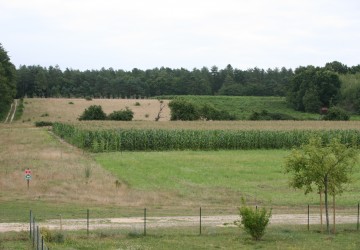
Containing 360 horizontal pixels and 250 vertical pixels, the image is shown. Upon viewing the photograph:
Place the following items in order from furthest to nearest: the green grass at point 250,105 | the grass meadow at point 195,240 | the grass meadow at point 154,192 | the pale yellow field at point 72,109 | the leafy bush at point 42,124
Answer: the green grass at point 250,105 < the pale yellow field at point 72,109 < the leafy bush at point 42,124 < the grass meadow at point 154,192 < the grass meadow at point 195,240

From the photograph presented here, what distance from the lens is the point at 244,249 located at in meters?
24.3

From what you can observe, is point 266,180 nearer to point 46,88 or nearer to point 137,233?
point 137,233

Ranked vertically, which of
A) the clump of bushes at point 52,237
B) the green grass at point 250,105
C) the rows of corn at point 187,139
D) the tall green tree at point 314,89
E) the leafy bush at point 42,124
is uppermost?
the tall green tree at point 314,89

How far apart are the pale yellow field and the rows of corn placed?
1682 inches

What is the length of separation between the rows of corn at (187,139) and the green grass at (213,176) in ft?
13.1

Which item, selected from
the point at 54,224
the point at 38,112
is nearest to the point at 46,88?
the point at 38,112

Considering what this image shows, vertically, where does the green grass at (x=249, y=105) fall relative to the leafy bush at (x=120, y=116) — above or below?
above

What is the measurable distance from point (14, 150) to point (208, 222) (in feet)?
127

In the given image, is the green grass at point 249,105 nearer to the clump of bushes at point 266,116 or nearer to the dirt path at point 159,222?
the clump of bushes at point 266,116

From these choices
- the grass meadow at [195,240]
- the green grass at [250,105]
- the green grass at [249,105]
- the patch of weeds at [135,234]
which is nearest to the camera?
the grass meadow at [195,240]

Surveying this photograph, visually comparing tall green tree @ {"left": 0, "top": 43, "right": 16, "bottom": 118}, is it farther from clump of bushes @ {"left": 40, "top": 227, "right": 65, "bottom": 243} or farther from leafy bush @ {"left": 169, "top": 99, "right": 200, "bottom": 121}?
clump of bushes @ {"left": 40, "top": 227, "right": 65, "bottom": 243}

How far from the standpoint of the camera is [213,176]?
48844mm

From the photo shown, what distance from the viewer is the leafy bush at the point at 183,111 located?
114438mm

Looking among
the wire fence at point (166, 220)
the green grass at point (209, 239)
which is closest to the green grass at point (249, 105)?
the wire fence at point (166, 220)
